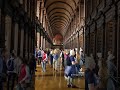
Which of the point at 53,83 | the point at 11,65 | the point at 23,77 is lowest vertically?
the point at 53,83

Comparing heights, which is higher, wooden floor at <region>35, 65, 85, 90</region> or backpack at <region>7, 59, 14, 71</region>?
backpack at <region>7, 59, 14, 71</region>

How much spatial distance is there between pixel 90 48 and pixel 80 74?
558 centimetres

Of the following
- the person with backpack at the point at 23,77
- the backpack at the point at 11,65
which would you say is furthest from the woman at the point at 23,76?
the backpack at the point at 11,65

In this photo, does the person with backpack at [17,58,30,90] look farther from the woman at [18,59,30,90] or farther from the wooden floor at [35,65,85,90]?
the wooden floor at [35,65,85,90]

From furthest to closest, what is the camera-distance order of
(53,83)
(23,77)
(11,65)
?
(53,83) → (11,65) → (23,77)

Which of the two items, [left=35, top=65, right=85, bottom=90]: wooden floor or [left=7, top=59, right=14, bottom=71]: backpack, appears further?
[left=35, top=65, right=85, bottom=90]: wooden floor

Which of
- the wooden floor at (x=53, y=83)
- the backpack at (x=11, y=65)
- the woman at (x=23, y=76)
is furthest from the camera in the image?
the wooden floor at (x=53, y=83)

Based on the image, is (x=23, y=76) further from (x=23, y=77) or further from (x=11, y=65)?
(x=11, y=65)

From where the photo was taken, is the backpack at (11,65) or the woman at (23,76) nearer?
the woman at (23,76)

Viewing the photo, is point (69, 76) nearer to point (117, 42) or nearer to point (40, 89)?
point (40, 89)

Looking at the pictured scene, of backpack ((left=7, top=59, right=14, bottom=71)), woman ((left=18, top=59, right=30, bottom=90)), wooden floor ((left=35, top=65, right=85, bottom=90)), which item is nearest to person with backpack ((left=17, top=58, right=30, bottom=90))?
woman ((left=18, top=59, right=30, bottom=90))

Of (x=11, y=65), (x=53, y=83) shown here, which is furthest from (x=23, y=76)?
(x=53, y=83)

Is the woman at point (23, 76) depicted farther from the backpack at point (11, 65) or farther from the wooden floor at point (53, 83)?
the wooden floor at point (53, 83)

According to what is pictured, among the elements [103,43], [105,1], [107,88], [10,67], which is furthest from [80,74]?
[107,88]
